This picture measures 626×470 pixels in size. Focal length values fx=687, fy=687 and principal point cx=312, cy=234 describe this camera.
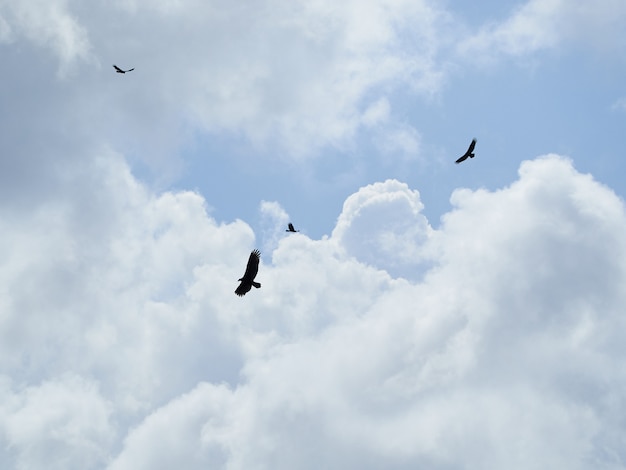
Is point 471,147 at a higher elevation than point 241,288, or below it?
higher

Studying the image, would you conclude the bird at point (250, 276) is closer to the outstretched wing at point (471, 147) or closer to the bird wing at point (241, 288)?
the bird wing at point (241, 288)

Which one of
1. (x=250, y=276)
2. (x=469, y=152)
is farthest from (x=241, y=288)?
(x=469, y=152)

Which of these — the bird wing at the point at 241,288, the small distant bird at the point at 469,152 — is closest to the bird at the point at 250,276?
the bird wing at the point at 241,288

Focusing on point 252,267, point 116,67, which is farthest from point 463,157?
point 116,67

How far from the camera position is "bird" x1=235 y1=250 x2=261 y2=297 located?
153ft

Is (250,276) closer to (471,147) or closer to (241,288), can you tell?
(241,288)

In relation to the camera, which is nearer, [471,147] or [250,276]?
[250,276]

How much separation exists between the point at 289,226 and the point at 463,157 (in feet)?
68.1

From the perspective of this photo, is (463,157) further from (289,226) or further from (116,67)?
(116,67)

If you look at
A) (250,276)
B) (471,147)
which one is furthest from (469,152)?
(250,276)

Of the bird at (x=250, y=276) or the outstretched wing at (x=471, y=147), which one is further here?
the outstretched wing at (x=471, y=147)

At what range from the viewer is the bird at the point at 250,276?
46781mm

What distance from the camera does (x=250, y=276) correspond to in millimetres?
47344

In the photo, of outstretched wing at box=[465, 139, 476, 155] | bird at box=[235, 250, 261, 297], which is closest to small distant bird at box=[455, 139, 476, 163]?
outstretched wing at box=[465, 139, 476, 155]
